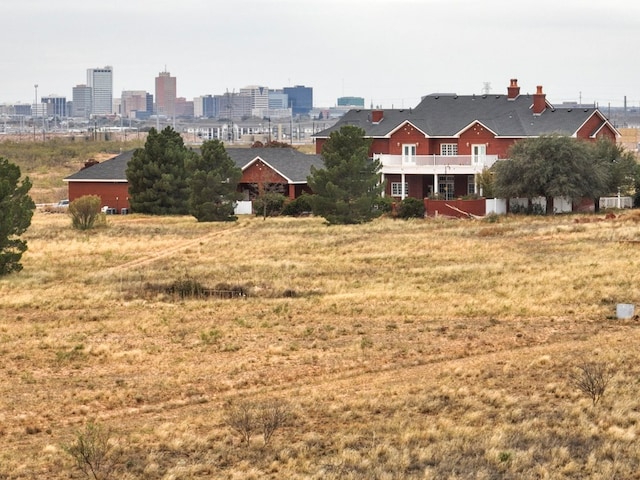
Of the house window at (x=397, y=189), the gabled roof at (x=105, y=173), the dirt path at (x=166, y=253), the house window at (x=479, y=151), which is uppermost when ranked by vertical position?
the house window at (x=479, y=151)

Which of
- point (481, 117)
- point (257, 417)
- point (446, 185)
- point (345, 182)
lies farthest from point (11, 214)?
point (481, 117)

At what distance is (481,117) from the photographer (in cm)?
7869

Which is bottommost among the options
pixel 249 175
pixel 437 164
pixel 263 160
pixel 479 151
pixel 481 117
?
pixel 249 175

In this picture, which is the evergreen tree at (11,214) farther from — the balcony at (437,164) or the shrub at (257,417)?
the balcony at (437,164)

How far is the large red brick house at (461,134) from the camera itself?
7562 cm

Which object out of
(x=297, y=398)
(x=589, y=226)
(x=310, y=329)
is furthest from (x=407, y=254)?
(x=297, y=398)

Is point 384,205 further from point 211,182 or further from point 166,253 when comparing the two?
point 166,253

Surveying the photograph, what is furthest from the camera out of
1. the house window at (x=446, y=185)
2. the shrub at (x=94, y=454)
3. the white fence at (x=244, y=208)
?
the house window at (x=446, y=185)

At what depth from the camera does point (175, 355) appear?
87.3 ft

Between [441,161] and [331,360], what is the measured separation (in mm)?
50996

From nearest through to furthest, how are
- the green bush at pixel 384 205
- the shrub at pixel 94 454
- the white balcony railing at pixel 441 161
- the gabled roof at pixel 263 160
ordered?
the shrub at pixel 94 454, the green bush at pixel 384 205, the gabled roof at pixel 263 160, the white balcony railing at pixel 441 161

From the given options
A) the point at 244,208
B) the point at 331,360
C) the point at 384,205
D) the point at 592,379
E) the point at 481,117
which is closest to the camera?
the point at 592,379

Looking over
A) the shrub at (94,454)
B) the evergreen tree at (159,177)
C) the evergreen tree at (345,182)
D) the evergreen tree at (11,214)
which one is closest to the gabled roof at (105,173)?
the evergreen tree at (159,177)

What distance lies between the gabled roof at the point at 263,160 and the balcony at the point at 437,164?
453 centimetres
